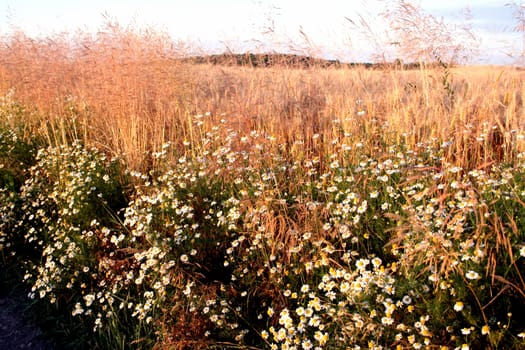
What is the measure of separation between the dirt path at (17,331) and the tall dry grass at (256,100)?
1.63 metres

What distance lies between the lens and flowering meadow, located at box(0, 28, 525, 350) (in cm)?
231

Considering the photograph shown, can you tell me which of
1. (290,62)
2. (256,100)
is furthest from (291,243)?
(290,62)

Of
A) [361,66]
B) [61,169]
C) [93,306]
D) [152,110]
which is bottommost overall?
[93,306]

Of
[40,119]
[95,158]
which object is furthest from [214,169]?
[40,119]

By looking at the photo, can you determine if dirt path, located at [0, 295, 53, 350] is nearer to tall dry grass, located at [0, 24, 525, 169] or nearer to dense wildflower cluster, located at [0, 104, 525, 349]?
dense wildflower cluster, located at [0, 104, 525, 349]

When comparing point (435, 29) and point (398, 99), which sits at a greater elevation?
point (435, 29)

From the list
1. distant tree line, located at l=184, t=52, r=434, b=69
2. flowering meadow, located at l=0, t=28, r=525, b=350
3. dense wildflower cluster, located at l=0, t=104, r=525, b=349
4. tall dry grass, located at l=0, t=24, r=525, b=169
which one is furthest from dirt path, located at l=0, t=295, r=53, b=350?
distant tree line, located at l=184, t=52, r=434, b=69

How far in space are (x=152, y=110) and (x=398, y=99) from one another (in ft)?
9.69

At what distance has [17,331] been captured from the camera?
3.28 meters

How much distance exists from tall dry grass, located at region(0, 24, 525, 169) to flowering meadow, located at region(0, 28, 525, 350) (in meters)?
0.07

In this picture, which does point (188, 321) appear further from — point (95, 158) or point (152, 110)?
point (152, 110)

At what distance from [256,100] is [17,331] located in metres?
3.19

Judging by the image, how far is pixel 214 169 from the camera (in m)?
3.92

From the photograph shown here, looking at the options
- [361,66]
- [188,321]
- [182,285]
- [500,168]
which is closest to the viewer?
[188,321]
